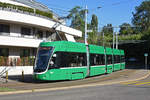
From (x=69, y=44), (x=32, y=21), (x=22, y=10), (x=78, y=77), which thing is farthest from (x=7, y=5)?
(x=78, y=77)

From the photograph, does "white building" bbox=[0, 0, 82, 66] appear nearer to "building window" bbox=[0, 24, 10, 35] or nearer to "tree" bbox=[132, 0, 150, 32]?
"building window" bbox=[0, 24, 10, 35]

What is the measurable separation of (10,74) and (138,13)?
2710 inches

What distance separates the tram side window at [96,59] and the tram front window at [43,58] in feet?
18.3

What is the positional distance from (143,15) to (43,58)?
71426 millimetres

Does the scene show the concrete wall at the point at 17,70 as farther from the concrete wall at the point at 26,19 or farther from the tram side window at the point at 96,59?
the tram side window at the point at 96,59

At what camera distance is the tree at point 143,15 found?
74.7m

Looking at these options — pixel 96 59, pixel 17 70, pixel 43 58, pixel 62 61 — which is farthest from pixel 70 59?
pixel 17 70

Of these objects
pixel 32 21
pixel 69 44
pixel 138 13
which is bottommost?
pixel 69 44

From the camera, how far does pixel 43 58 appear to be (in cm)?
1484

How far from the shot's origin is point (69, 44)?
642 inches

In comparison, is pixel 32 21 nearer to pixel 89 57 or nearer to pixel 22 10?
pixel 22 10

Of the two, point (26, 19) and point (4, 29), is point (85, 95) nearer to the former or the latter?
point (26, 19)

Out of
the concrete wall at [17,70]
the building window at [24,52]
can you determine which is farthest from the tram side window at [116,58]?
the building window at [24,52]

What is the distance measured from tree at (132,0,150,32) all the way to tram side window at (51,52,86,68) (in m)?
62.0
